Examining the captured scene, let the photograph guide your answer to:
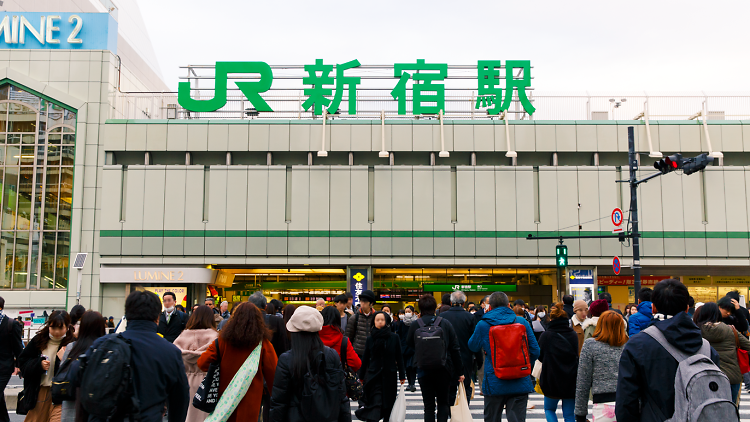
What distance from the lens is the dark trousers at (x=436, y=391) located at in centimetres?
857

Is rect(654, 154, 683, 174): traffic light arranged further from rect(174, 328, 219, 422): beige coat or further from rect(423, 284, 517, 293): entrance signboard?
rect(423, 284, 517, 293): entrance signboard

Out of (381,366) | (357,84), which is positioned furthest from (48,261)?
(381,366)

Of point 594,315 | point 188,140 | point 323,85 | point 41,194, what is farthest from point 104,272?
point 594,315

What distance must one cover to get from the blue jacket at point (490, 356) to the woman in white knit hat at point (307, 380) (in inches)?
113

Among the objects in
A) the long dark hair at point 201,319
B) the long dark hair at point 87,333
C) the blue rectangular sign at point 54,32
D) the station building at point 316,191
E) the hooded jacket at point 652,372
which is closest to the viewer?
the hooded jacket at point 652,372

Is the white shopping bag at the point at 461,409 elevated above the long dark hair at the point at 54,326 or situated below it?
below

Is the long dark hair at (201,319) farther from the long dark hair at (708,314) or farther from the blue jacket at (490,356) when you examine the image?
the long dark hair at (708,314)

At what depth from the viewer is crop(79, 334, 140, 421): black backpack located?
14.9ft

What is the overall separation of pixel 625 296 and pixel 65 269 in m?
25.4

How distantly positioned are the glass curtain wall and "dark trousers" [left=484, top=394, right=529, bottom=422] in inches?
931

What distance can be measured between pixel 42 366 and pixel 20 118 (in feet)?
77.2

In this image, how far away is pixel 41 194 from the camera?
26.9 m

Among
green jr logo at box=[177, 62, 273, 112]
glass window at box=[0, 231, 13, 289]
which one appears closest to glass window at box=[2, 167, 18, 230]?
glass window at box=[0, 231, 13, 289]

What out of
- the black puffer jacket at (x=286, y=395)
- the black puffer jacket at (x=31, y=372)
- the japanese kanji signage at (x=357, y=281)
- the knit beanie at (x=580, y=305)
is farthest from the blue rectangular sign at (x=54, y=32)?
the black puffer jacket at (x=286, y=395)
